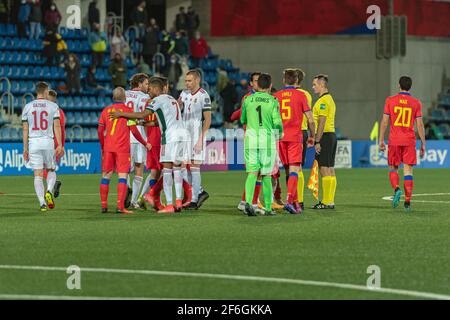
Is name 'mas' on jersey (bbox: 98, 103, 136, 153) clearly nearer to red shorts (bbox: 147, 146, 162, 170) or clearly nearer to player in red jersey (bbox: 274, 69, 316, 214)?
red shorts (bbox: 147, 146, 162, 170)

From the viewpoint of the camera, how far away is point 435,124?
153 feet

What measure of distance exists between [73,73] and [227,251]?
2548 cm

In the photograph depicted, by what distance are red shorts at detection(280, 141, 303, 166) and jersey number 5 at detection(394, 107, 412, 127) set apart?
5.77 feet

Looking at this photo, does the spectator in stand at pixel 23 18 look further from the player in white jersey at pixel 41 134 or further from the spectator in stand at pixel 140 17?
the player in white jersey at pixel 41 134

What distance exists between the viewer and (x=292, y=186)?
17.6m

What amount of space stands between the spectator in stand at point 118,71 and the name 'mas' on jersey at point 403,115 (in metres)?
18.8

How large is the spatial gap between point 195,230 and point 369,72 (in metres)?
31.8

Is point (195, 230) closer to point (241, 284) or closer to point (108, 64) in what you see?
point (241, 284)

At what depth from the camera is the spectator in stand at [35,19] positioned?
123 ft

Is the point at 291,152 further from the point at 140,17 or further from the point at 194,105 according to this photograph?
the point at 140,17

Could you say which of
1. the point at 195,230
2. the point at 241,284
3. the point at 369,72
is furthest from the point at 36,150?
the point at 369,72

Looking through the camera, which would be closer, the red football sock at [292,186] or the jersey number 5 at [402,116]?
the red football sock at [292,186]

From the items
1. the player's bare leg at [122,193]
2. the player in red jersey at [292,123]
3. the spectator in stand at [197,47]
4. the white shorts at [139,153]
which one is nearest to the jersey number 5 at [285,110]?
the player in red jersey at [292,123]

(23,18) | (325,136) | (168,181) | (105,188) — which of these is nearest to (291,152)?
(325,136)
